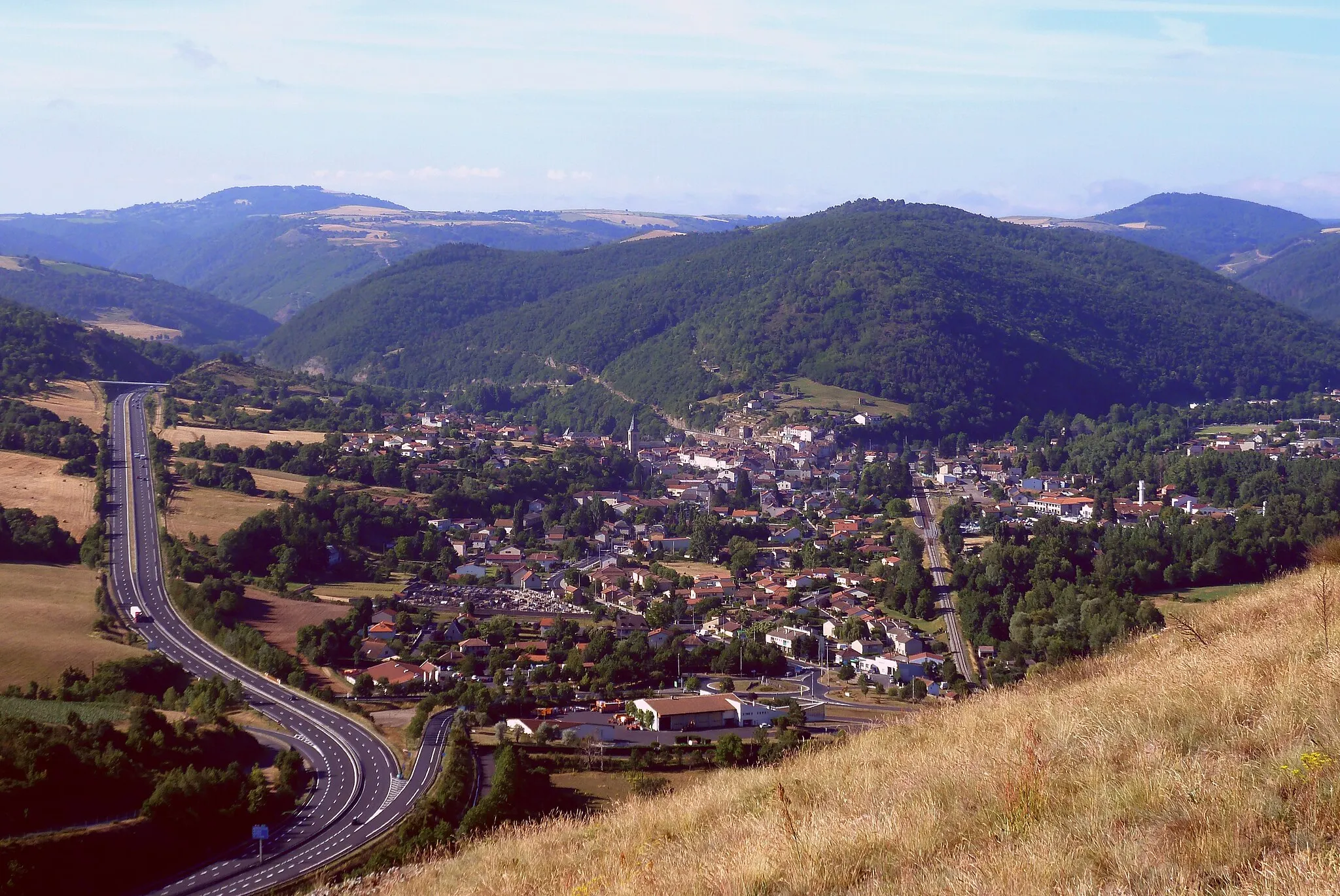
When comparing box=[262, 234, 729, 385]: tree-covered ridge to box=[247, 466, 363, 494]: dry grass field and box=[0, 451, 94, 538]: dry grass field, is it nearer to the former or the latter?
box=[247, 466, 363, 494]: dry grass field

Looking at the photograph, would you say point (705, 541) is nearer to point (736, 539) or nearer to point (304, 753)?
point (736, 539)

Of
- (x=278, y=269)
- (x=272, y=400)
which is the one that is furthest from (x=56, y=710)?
(x=278, y=269)

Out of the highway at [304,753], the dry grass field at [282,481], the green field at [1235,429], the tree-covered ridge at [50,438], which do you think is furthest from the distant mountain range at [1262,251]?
the highway at [304,753]

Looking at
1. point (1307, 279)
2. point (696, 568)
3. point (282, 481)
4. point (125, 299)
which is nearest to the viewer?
point (696, 568)

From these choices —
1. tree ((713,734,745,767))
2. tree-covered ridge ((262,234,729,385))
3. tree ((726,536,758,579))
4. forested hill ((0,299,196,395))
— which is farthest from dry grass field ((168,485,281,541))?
tree-covered ridge ((262,234,729,385))

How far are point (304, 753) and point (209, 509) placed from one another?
71.6 ft

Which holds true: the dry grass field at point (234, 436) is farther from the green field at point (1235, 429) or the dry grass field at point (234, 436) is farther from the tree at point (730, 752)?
the green field at point (1235, 429)

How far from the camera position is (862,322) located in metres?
76.5

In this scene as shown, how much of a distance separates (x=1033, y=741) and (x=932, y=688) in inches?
726

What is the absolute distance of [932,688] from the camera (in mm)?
→ 23125

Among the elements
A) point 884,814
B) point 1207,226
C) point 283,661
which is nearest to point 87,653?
point 283,661

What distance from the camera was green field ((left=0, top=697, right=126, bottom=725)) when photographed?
1870cm

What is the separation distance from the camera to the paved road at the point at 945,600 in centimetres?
2514

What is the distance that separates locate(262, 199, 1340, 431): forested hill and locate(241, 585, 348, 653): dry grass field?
40.5 metres
